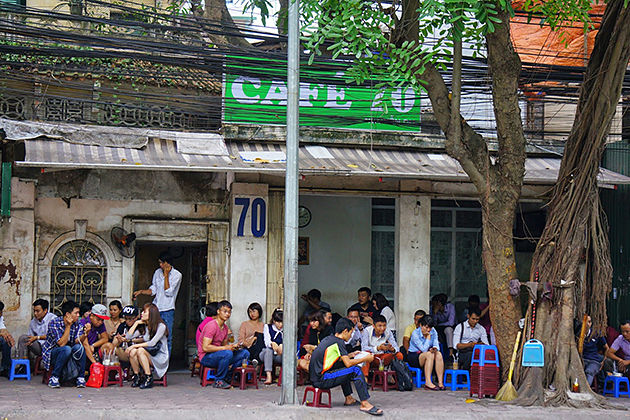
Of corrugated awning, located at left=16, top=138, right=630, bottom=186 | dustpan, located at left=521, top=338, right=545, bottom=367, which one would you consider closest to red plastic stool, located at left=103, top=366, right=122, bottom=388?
corrugated awning, located at left=16, top=138, right=630, bottom=186

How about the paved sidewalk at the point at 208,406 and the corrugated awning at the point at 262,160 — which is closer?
the paved sidewalk at the point at 208,406

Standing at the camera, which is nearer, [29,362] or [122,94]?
[29,362]

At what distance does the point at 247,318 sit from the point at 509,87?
548cm

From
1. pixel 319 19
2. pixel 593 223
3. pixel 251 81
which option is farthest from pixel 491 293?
pixel 251 81

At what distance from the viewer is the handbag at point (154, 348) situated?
11047 millimetres

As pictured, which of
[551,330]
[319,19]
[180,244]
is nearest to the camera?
[319,19]

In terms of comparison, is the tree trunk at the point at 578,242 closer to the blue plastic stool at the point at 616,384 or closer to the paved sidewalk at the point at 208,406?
the paved sidewalk at the point at 208,406

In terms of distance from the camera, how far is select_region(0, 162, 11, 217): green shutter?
37.4ft

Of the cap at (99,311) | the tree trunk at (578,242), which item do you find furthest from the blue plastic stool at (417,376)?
the cap at (99,311)

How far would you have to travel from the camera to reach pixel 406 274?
1359 cm

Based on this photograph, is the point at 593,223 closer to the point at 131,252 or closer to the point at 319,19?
the point at 319,19

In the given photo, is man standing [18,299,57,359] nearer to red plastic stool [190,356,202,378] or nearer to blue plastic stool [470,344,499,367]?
red plastic stool [190,356,202,378]

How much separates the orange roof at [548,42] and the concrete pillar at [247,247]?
562 centimetres

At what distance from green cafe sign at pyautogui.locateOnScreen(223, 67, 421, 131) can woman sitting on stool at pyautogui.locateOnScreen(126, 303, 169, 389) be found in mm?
3414
